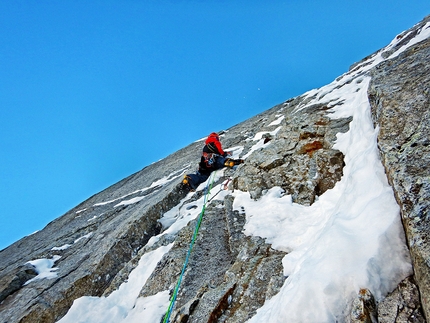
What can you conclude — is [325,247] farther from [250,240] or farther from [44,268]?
[44,268]

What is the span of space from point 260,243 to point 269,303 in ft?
5.79

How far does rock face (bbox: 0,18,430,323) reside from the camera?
10.3 feet

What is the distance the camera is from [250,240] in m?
6.10

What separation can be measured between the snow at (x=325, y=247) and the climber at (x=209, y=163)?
2.09 metres

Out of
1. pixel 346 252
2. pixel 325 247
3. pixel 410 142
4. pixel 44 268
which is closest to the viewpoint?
pixel 346 252

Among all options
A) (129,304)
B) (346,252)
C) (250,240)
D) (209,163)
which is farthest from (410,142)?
(209,163)

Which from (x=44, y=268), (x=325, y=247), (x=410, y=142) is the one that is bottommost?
(x=325, y=247)

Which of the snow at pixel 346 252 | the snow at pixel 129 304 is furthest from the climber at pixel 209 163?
the snow at pixel 346 252

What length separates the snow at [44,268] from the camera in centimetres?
832

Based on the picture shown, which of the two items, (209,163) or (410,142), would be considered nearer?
(410,142)

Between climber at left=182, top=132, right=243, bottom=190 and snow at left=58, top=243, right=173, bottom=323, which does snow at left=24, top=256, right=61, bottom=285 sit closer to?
snow at left=58, top=243, right=173, bottom=323

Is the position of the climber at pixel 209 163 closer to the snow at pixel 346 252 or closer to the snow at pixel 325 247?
the snow at pixel 325 247

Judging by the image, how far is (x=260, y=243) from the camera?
5.82 meters

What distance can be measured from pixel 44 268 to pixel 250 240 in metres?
7.24
